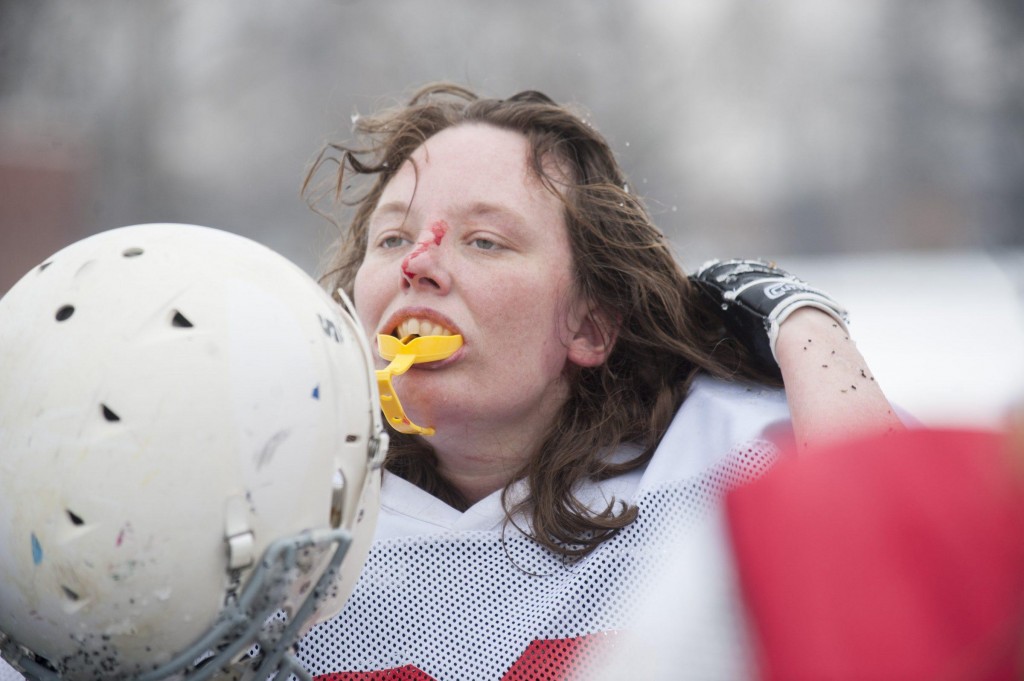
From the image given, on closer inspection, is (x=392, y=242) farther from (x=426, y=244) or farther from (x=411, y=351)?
(x=411, y=351)

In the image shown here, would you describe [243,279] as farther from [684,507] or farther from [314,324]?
[684,507]

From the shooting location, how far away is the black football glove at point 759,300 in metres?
1.87

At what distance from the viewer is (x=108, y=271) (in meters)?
1.16

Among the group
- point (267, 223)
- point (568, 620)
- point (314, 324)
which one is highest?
point (314, 324)

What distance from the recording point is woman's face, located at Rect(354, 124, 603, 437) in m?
1.84

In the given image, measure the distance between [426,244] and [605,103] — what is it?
7.06 m

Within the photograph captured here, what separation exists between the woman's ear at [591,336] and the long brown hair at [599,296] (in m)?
0.02

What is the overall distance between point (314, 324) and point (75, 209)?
279 inches

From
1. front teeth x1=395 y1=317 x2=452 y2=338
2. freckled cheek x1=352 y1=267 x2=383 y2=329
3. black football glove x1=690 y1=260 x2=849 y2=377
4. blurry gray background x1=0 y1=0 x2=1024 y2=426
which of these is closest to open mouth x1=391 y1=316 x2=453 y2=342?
front teeth x1=395 y1=317 x2=452 y2=338

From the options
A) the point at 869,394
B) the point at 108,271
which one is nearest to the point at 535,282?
the point at 869,394

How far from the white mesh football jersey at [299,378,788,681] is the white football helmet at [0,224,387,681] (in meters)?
0.51

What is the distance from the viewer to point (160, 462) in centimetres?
106

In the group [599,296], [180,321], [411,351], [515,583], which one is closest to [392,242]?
[411,351]

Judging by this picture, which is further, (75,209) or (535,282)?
(75,209)
